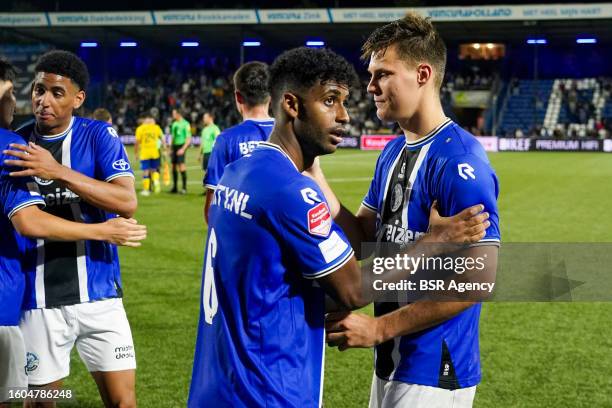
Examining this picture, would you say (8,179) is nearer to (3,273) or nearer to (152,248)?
(3,273)

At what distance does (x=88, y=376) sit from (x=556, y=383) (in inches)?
153

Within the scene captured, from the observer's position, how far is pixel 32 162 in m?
3.73

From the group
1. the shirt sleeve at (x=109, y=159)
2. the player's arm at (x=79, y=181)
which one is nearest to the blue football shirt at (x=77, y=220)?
the shirt sleeve at (x=109, y=159)

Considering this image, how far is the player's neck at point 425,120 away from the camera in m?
3.18

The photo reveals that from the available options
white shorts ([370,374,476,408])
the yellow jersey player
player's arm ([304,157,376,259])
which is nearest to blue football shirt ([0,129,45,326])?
player's arm ([304,157,376,259])

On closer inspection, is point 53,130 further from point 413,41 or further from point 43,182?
point 413,41

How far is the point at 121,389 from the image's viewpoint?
438cm

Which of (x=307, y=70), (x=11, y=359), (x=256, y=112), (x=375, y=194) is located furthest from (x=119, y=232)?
(x=256, y=112)

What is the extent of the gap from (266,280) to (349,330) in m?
0.38

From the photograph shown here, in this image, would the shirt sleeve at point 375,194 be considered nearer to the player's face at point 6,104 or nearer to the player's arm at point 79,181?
the player's arm at point 79,181

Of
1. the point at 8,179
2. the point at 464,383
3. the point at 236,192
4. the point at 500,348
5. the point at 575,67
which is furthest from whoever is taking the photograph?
the point at 575,67

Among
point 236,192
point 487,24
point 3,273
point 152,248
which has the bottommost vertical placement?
point 152,248

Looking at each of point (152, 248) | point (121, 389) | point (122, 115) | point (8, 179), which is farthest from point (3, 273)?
point (122, 115)

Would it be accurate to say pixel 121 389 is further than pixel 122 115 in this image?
No
